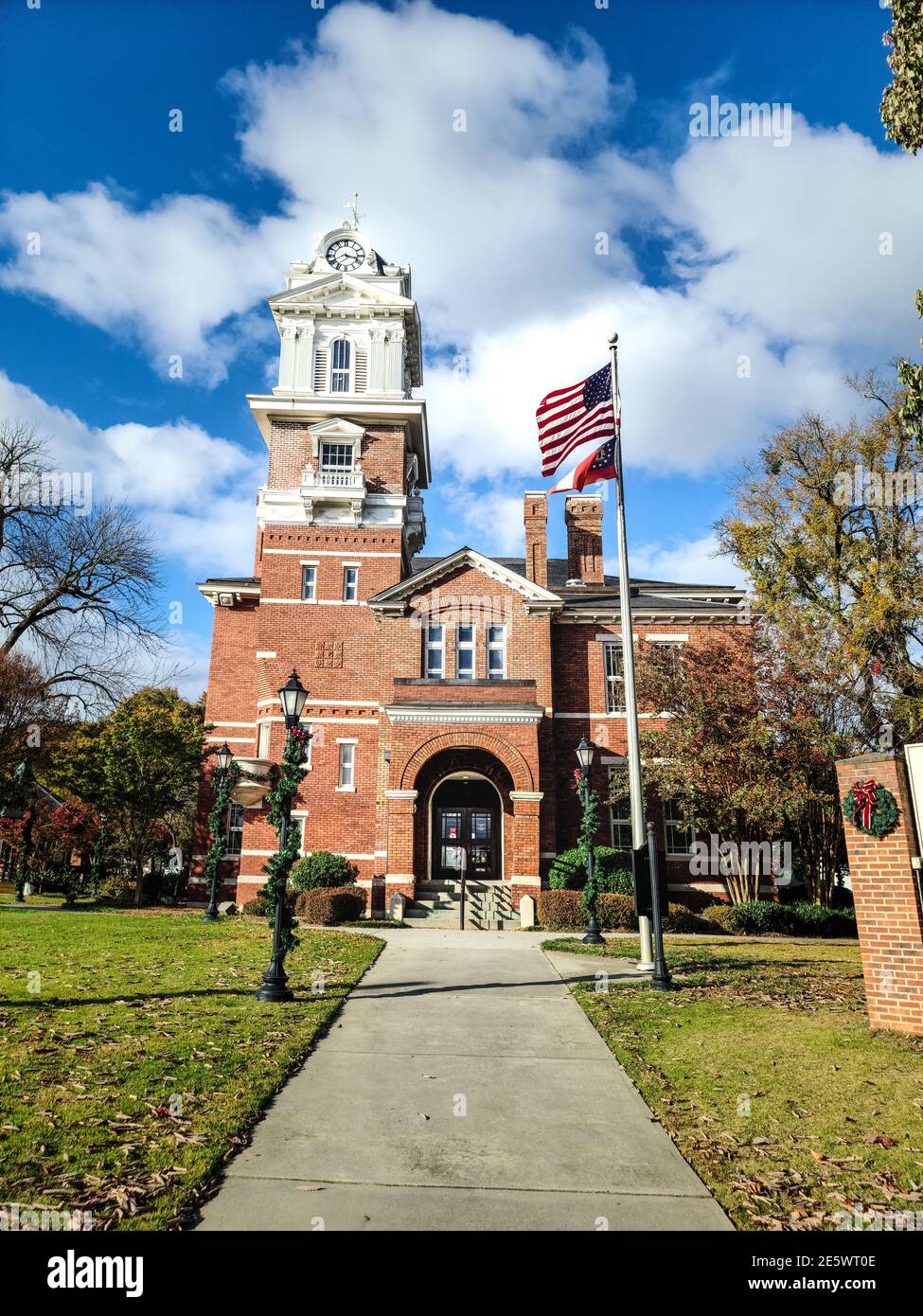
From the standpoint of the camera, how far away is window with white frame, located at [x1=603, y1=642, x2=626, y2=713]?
88.4 feet

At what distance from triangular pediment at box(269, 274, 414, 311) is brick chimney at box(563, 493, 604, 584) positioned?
10.6 metres

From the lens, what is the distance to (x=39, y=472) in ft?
105

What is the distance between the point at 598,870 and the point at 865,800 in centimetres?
1349

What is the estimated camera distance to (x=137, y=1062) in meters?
7.01

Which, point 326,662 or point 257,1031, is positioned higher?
point 326,662

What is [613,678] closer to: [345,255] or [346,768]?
[346,768]

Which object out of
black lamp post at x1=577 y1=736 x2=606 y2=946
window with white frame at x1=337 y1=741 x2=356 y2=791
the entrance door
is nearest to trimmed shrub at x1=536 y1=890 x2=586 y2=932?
black lamp post at x1=577 y1=736 x2=606 y2=946

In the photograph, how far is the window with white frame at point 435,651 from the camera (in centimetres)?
2642

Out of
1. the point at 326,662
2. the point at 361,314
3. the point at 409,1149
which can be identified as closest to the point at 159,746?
the point at 326,662

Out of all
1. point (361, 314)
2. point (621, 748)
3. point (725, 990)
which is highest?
point (361, 314)

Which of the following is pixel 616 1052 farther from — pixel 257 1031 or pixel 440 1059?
pixel 257 1031

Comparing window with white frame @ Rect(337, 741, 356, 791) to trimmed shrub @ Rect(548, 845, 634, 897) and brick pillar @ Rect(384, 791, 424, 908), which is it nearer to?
brick pillar @ Rect(384, 791, 424, 908)

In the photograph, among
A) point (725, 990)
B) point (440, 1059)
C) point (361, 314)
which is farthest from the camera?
point (361, 314)
